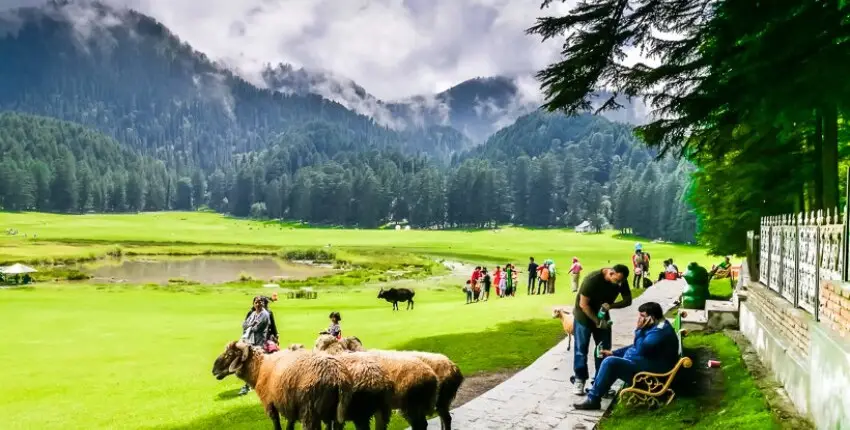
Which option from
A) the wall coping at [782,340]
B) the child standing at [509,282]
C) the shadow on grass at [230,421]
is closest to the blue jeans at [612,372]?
the wall coping at [782,340]

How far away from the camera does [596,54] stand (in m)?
11.8

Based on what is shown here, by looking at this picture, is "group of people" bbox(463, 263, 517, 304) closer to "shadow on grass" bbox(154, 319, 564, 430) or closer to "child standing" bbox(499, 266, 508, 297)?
"child standing" bbox(499, 266, 508, 297)

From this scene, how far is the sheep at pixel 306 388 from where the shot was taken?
8352mm

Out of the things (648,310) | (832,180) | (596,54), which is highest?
(596,54)

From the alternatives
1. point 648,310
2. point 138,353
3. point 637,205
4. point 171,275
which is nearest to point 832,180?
point 648,310

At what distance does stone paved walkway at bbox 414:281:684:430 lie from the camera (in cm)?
934

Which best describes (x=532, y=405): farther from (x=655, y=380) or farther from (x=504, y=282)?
(x=504, y=282)

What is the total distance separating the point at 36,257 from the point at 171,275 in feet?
60.5

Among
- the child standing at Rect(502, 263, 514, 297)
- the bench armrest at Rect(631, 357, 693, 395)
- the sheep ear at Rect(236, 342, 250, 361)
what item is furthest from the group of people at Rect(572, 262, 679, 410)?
the child standing at Rect(502, 263, 514, 297)

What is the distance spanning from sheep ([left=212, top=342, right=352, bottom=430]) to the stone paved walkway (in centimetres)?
208

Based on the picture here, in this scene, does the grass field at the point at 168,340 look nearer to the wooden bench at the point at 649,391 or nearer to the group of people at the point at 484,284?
the group of people at the point at 484,284

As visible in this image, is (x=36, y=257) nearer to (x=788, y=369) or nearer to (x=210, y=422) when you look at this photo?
(x=210, y=422)

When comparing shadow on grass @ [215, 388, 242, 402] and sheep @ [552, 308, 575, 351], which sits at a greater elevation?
sheep @ [552, 308, 575, 351]

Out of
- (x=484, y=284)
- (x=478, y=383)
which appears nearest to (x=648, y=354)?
(x=478, y=383)
